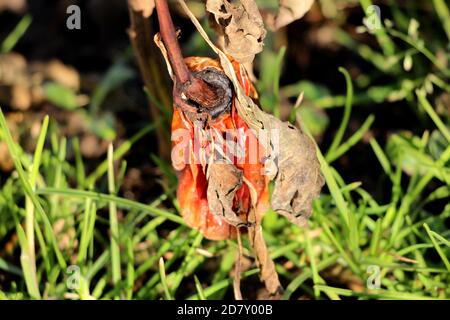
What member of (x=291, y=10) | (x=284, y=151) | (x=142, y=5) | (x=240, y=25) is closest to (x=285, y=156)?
(x=284, y=151)

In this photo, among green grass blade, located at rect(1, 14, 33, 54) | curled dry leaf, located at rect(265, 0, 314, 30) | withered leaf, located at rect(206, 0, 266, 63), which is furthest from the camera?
green grass blade, located at rect(1, 14, 33, 54)

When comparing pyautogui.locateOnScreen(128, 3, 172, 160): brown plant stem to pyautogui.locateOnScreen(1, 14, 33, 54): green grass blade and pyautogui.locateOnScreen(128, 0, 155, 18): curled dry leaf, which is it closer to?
pyautogui.locateOnScreen(128, 0, 155, 18): curled dry leaf

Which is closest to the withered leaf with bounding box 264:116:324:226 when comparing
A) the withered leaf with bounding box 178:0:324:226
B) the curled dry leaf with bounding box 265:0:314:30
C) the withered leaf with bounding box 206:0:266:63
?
the withered leaf with bounding box 178:0:324:226

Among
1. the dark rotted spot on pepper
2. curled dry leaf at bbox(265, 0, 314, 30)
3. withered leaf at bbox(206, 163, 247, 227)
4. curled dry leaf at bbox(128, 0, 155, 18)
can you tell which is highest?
curled dry leaf at bbox(128, 0, 155, 18)

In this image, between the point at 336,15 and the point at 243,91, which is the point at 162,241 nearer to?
the point at 243,91
